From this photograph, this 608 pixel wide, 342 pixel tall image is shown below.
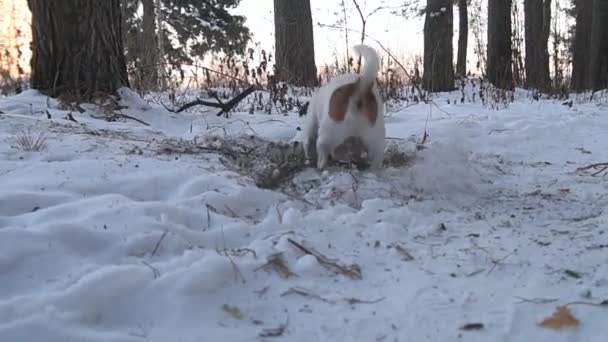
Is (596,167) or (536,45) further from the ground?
(536,45)

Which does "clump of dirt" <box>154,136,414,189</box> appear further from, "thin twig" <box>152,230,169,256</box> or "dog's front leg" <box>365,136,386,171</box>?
"thin twig" <box>152,230,169,256</box>

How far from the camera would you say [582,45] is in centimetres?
1220

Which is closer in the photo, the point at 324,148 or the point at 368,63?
the point at 368,63

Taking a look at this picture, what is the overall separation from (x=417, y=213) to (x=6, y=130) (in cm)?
248

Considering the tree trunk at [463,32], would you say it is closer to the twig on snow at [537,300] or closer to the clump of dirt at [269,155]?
the clump of dirt at [269,155]

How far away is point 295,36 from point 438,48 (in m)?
2.20

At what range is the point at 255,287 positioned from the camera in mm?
1771

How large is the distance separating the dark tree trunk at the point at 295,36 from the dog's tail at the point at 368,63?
5.25m

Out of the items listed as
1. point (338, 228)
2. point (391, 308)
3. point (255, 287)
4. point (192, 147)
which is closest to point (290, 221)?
point (338, 228)

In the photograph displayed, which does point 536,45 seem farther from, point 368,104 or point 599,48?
point 368,104

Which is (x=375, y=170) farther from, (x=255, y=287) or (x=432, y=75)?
(x=432, y=75)

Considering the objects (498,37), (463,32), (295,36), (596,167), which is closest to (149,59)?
(295,36)

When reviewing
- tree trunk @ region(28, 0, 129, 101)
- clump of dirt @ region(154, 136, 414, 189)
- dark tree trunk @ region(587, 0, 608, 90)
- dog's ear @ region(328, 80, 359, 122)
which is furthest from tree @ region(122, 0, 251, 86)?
dog's ear @ region(328, 80, 359, 122)

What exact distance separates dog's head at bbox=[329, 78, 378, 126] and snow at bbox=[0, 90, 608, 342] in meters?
0.33
